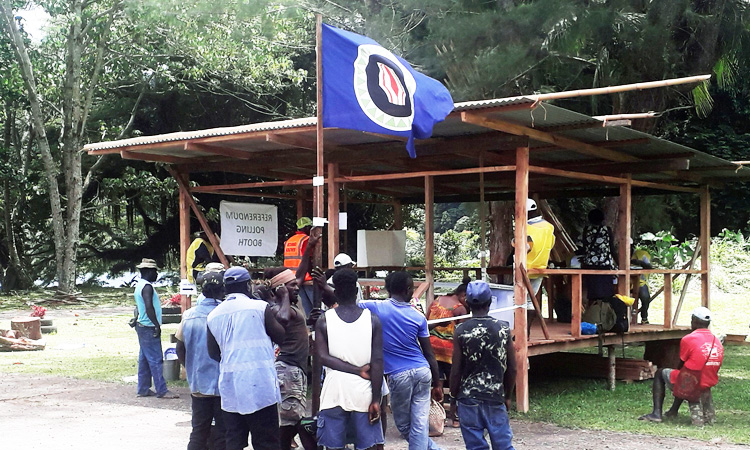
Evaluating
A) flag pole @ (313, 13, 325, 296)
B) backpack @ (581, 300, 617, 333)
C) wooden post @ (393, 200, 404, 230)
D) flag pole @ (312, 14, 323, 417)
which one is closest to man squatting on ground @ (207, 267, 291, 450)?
flag pole @ (312, 14, 323, 417)

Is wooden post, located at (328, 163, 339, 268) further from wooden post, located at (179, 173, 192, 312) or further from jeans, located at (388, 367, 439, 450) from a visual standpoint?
jeans, located at (388, 367, 439, 450)

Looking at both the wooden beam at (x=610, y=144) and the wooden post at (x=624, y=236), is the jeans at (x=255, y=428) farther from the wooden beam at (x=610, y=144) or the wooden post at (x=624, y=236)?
the wooden post at (x=624, y=236)

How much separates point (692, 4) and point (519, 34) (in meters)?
3.03

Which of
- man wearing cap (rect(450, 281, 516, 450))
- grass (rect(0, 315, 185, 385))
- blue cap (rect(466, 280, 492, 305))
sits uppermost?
blue cap (rect(466, 280, 492, 305))

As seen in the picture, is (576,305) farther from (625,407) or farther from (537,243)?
(625,407)

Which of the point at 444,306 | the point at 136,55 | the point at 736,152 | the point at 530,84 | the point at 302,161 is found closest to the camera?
the point at 444,306

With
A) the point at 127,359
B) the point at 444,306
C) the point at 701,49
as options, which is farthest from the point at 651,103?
the point at 127,359

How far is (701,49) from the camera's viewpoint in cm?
1398

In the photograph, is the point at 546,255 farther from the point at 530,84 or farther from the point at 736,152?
the point at 736,152

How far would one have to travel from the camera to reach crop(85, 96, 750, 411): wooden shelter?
925 cm

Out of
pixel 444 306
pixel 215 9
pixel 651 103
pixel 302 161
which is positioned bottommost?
pixel 444 306

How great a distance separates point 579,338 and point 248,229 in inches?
197

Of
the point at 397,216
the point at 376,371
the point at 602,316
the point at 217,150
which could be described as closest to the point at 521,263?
the point at 602,316

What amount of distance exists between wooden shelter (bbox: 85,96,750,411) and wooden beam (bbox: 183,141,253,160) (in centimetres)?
2
